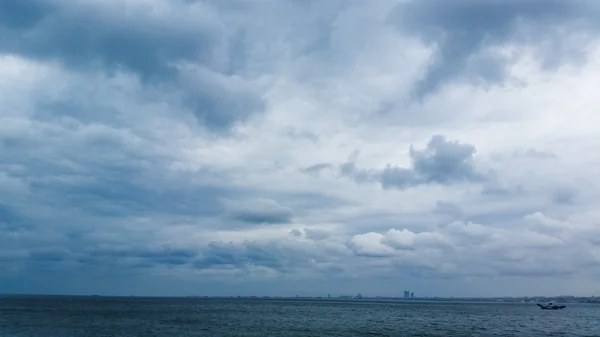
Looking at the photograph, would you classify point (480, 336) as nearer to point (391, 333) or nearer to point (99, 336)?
point (391, 333)

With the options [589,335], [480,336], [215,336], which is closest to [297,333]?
[215,336]

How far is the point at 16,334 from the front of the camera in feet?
272

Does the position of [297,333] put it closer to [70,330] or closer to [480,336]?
[480,336]

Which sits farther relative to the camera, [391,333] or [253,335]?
[391,333]

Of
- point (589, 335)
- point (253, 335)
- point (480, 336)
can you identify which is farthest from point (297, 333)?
point (589, 335)

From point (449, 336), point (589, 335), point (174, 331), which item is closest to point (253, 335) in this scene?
point (174, 331)

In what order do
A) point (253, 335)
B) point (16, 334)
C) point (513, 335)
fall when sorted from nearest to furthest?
1. point (16, 334)
2. point (253, 335)
3. point (513, 335)

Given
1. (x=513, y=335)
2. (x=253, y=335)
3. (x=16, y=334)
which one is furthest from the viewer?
(x=513, y=335)

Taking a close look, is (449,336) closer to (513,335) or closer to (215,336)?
(513,335)

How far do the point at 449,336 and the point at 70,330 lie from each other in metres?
69.3

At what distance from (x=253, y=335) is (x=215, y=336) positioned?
22.2 ft

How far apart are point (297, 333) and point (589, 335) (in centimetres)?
5501

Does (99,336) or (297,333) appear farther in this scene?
(297,333)

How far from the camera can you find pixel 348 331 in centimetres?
9900
